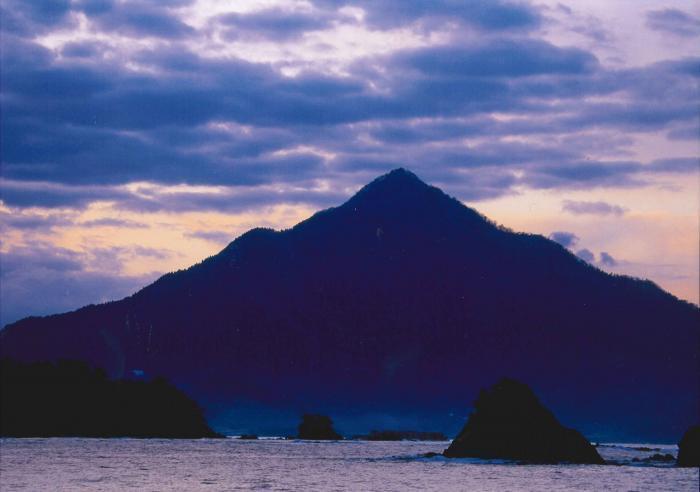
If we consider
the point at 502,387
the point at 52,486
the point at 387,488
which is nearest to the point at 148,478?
the point at 52,486

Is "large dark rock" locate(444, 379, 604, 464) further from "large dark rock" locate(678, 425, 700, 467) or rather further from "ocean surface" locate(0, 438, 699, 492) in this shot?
"large dark rock" locate(678, 425, 700, 467)

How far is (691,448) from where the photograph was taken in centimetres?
14425

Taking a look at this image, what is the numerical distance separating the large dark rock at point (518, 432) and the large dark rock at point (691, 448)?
14.0 m

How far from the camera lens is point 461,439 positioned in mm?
165875

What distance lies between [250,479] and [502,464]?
43.7 meters

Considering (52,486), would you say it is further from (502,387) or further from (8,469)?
(502,387)

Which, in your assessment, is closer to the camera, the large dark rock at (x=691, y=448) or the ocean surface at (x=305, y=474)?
the ocean surface at (x=305, y=474)

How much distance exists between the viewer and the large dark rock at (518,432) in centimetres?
14488

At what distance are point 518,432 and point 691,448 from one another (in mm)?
22353

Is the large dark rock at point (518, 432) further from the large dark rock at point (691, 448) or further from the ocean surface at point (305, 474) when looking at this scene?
the large dark rock at point (691, 448)

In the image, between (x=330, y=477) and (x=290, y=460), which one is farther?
(x=290, y=460)

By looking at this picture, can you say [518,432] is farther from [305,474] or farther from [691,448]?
[305,474]

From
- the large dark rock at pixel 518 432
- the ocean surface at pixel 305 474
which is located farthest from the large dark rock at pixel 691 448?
the large dark rock at pixel 518 432

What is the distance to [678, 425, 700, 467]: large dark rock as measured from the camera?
14262 centimetres
